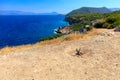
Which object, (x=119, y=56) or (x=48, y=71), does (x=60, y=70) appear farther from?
(x=119, y=56)

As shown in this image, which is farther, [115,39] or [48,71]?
[115,39]

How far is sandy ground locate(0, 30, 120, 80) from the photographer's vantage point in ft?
A: 36.1

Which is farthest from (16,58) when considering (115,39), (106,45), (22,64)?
(115,39)

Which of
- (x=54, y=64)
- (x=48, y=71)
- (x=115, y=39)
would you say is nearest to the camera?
(x=48, y=71)

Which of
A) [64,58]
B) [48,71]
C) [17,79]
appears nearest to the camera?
[17,79]

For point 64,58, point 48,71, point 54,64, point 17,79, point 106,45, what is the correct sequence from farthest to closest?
point 106,45
point 64,58
point 54,64
point 48,71
point 17,79

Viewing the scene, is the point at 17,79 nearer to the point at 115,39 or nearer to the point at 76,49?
the point at 76,49

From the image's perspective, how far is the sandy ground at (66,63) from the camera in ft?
36.1

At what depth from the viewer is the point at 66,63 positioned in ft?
41.2

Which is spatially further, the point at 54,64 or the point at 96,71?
the point at 54,64

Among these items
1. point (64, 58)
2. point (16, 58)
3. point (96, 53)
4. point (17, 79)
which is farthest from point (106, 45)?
point (17, 79)

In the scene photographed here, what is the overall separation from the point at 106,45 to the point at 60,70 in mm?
4661

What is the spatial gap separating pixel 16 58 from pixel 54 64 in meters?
2.50

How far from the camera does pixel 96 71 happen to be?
1135 cm
